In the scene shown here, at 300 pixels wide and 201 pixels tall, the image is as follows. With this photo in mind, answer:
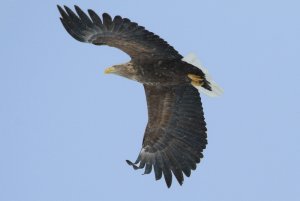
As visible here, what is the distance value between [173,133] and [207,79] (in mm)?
1263

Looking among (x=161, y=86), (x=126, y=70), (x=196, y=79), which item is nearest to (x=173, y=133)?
(x=161, y=86)

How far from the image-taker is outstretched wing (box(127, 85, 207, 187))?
16906mm

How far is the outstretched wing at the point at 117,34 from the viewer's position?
1595cm

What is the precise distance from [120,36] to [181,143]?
230 cm

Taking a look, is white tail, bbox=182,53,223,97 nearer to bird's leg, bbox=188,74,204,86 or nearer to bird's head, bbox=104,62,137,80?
bird's leg, bbox=188,74,204,86

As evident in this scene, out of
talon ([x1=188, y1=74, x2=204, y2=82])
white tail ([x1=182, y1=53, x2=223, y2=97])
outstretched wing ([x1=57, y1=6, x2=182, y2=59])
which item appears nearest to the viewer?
outstretched wing ([x1=57, y1=6, x2=182, y2=59])

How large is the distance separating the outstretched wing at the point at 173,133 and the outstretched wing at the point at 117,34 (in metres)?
1.12

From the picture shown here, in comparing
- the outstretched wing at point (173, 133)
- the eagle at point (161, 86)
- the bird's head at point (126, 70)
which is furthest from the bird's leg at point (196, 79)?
the bird's head at point (126, 70)

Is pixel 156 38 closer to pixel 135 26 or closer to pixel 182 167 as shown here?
pixel 135 26

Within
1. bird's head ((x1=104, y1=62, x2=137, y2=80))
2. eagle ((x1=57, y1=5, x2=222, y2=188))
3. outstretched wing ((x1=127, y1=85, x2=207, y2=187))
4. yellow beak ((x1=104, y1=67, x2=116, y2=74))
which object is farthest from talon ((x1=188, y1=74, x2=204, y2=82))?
yellow beak ((x1=104, y1=67, x2=116, y2=74))

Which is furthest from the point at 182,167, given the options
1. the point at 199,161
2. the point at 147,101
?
the point at 147,101

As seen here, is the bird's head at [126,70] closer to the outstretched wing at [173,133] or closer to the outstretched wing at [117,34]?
the outstretched wing at [117,34]

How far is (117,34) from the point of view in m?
16.2

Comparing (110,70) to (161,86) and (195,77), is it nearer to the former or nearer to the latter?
(161,86)
